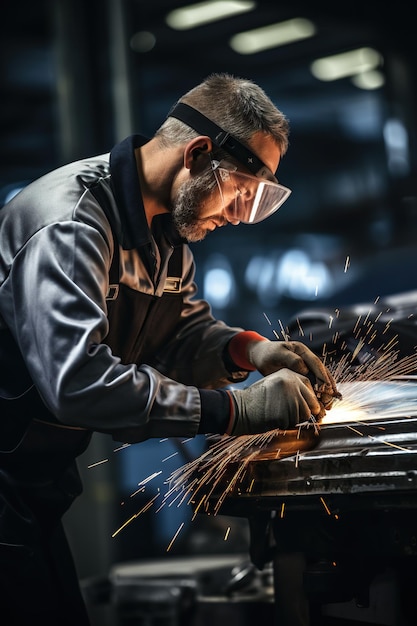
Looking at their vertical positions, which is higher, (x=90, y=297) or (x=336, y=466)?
(x=90, y=297)

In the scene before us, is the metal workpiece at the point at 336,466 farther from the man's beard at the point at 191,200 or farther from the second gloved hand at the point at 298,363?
the man's beard at the point at 191,200

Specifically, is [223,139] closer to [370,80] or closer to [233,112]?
[233,112]

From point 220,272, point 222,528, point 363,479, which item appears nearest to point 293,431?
point 363,479

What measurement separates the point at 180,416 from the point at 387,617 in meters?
0.84

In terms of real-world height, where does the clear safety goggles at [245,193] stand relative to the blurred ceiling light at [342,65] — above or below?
below

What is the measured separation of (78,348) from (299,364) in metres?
0.66

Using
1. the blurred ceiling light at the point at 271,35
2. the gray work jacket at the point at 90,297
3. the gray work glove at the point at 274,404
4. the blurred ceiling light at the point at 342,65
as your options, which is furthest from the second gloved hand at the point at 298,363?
the blurred ceiling light at the point at 342,65

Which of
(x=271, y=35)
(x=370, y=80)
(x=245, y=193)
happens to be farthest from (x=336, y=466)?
(x=271, y=35)

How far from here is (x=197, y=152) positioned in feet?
7.94

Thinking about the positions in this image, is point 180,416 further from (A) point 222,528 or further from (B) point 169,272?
(A) point 222,528

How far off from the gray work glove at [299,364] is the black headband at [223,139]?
48cm

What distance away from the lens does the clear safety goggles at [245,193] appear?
243 cm

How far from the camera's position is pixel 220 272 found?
27.0 ft

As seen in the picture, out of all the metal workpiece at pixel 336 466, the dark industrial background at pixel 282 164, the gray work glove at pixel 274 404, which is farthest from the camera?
the dark industrial background at pixel 282 164
